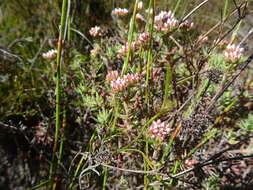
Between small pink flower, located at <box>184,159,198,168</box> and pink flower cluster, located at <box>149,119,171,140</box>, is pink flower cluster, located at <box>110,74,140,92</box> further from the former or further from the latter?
small pink flower, located at <box>184,159,198,168</box>

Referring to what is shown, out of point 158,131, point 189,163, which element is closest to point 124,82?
point 158,131

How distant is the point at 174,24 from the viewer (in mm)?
895

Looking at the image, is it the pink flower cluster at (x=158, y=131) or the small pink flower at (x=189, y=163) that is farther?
the small pink flower at (x=189, y=163)

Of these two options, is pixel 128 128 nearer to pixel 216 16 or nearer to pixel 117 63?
pixel 117 63

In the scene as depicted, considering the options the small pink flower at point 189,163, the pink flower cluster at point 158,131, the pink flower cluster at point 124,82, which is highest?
the pink flower cluster at point 124,82

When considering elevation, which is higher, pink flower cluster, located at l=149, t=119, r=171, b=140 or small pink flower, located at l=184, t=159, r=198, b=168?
pink flower cluster, located at l=149, t=119, r=171, b=140

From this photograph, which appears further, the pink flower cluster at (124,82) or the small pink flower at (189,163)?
the small pink flower at (189,163)

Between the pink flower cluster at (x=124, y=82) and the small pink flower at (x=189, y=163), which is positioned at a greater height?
the pink flower cluster at (x=124, y=82)

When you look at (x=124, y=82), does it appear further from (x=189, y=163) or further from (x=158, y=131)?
(x=189, y=163)

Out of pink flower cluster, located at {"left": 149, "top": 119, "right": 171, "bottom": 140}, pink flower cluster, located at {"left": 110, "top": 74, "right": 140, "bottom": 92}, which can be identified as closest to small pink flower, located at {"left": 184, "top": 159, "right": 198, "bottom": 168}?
pink flower cluster, located at {"left": 149, "top": 119, "right": 171, "bottom": 140}

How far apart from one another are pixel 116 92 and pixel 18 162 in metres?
0.87

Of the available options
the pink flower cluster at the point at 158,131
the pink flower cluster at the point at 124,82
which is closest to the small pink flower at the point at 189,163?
the pink flower cluster at the point at 158,131

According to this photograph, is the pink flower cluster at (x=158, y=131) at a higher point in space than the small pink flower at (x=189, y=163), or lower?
higher

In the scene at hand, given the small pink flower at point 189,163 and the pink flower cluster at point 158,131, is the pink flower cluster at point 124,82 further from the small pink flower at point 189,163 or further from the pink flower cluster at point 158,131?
the small pink flower at point 189,163
